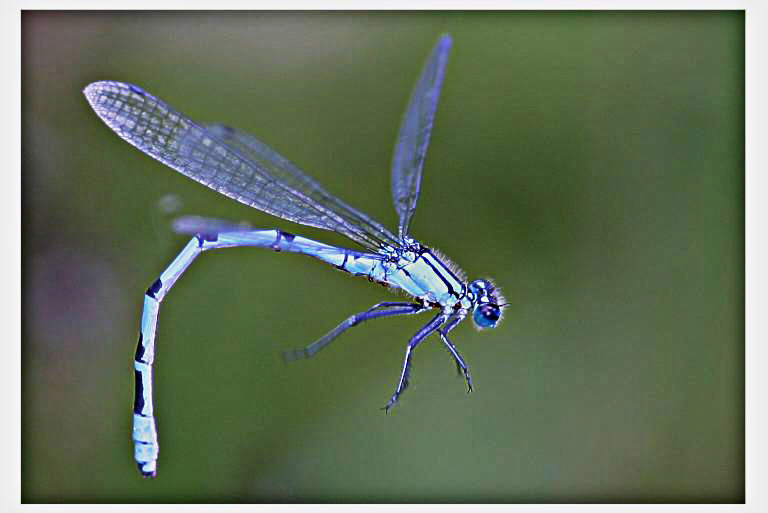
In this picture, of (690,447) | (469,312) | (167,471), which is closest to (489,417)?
(690,447)

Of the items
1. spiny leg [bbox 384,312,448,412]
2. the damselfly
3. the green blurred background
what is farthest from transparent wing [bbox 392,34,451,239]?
the green blurred background

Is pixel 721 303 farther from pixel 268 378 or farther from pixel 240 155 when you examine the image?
pixel 240 155

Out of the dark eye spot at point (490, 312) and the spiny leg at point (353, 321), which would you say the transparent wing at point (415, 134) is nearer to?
the spiny leg at point (353, 321)

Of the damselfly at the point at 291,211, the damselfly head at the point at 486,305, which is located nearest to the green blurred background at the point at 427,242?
the damselfly at the point at 291,211

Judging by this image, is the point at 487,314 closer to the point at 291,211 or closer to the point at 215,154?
the point at 291,211

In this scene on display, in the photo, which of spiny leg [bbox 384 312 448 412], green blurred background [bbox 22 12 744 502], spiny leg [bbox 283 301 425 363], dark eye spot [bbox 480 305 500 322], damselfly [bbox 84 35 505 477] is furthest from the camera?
green blurred background [bbox 22 12 744 502]

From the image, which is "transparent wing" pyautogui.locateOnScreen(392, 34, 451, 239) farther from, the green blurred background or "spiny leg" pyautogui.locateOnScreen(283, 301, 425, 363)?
the green blurred background

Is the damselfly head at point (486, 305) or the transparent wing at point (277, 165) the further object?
the damselfly head at point (486, 305)

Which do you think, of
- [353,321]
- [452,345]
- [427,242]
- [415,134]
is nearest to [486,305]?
[452,345]
